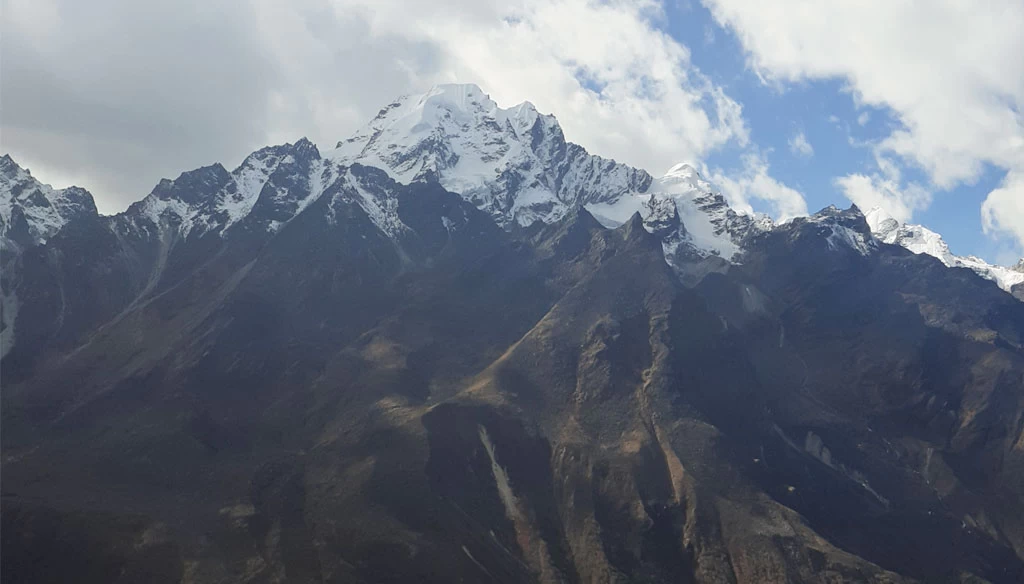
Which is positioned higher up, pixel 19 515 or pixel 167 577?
pixel 19 515

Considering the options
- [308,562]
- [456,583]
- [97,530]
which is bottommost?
[456,583]

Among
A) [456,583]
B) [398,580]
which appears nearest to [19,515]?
[398,580]

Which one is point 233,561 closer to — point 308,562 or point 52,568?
point 308,562

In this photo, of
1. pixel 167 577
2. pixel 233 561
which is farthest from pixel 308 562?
pixel 167 577

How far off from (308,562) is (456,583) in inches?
1244

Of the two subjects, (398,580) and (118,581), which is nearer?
(118,581)

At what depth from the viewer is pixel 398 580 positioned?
19850 centimetres

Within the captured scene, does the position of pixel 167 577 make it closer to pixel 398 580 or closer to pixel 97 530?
pixel 97 530

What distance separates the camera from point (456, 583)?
19962 centimetres

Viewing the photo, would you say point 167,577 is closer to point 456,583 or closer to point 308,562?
point 308,562

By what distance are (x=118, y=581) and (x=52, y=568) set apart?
14457mm

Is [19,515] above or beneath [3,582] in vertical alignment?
above

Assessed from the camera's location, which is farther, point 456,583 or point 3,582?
point 456,583

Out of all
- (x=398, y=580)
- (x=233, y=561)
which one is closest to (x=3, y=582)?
(x=233, y=561)
